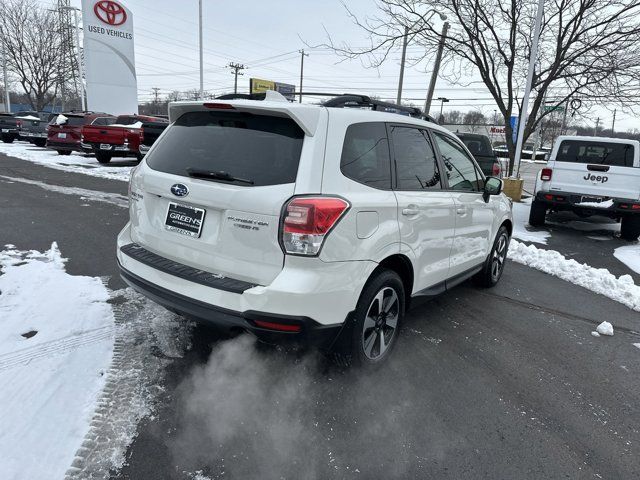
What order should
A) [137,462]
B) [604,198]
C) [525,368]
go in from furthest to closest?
[604,198]
[525,368]
[137,462]

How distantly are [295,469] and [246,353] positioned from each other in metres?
1.15

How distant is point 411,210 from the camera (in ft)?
10.6

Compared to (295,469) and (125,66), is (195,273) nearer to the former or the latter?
(295,469)

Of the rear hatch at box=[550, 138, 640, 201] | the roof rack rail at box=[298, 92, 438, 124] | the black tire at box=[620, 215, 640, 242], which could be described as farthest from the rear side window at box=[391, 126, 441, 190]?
the black tire at box=[620, 215, 640, 242]

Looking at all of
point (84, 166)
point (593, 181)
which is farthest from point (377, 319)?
point (84, 166)

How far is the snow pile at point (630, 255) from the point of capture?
701cm

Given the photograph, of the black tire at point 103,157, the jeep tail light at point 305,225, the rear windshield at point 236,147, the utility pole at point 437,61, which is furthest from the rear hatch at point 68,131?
the jeep tail light at point 305,225

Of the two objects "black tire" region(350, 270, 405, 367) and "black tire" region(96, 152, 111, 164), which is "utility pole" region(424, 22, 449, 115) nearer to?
"black tire" region(96, 152, 111, 164)

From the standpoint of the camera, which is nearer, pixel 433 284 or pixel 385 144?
pixel 385 144

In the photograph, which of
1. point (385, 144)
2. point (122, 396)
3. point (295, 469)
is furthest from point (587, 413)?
point (122, 396)

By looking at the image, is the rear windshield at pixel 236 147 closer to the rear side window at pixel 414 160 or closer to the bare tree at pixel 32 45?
the rear side window at pixel 414 160

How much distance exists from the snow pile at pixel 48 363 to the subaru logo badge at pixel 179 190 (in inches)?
49.9

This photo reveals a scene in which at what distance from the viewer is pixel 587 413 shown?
301cm

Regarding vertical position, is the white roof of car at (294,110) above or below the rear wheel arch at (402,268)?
above
